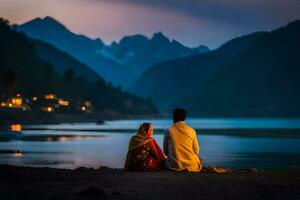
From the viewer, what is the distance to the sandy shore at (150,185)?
44.2 ft

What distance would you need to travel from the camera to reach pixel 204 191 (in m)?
14.1

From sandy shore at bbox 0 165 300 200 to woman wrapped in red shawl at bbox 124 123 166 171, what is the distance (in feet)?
1.89

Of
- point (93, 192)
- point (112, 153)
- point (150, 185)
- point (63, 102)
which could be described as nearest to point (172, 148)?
point (150, 185)

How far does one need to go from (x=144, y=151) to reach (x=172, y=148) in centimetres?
86

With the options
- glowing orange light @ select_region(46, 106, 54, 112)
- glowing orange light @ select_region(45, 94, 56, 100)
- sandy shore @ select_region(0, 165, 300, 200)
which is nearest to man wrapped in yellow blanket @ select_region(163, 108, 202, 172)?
sandy shore @ select_region(0, 165, 300, 200)

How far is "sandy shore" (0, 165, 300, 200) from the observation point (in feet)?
44.2

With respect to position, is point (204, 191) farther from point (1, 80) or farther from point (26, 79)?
point (26, 79)

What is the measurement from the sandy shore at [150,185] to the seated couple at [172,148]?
0.52 metres

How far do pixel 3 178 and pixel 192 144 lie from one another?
557 centimetres

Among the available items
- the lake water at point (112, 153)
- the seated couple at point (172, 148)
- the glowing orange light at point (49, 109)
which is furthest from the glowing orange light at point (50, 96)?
the seated couple at point (172, 148)

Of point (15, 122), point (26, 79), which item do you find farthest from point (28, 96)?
point (15, 122)

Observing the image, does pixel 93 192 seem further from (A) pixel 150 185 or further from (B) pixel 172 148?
(B) pixel 172 148

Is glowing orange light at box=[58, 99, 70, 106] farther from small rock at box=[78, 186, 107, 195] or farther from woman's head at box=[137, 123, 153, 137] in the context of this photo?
small rock at box=[78, 186, 107, 195]

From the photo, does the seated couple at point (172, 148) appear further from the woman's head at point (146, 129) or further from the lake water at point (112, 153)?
the lake water at point (112, 153)
